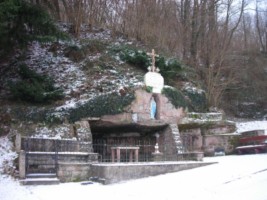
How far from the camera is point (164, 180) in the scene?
417 inches

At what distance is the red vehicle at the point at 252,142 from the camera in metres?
15.9

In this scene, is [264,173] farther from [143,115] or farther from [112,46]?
[112,46]

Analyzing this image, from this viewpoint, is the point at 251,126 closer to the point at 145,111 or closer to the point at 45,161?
the point at 145,111

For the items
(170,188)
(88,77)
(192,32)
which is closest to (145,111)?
(88,77)

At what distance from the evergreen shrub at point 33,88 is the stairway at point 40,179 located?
5.09m

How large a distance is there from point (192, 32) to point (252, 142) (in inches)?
409

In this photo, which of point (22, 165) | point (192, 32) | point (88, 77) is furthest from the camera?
point (192, 32)

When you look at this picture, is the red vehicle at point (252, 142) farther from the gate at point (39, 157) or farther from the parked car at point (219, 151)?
the gate at point (39, 157)

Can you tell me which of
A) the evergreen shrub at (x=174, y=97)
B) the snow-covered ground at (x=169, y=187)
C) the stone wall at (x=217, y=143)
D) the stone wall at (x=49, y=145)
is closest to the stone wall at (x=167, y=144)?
the evergreen shrub at (x=174, y=97)

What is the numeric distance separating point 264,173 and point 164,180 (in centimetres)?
278

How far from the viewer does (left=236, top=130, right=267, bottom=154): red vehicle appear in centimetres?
1594

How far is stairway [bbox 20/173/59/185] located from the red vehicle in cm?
917

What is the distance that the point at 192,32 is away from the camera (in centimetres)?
2458

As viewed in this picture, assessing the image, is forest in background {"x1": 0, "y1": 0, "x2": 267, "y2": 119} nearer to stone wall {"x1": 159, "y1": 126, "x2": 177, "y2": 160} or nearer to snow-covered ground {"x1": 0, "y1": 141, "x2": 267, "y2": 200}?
stone wall {"x1": 159, "y1": 126, "x2": 177, "y2": 160}
